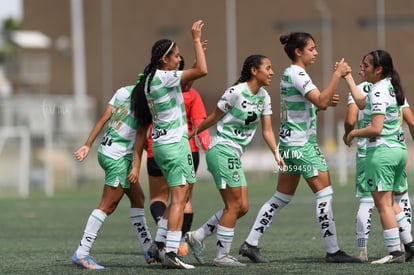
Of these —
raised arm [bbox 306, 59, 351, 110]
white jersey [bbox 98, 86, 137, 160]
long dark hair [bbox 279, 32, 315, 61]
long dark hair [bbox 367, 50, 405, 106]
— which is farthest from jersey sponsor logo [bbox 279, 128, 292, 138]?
white jersey [bbox 98, 86, 137, 160]

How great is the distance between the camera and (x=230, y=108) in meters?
10.9

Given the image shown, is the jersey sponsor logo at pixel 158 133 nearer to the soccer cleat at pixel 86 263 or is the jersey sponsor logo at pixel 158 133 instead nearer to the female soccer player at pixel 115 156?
the female soccer player at pixel 115 156

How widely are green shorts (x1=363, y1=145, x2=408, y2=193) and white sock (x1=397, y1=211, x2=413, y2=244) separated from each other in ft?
1.98

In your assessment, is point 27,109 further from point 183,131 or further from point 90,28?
point 90,28

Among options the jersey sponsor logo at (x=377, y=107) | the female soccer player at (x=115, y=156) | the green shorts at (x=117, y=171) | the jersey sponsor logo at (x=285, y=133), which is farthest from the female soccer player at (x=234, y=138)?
the jersey sponsor logo at (x=377, y=107)

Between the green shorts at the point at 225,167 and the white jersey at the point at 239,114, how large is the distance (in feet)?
0.23

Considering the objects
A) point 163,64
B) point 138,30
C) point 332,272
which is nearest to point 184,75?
point 163,64

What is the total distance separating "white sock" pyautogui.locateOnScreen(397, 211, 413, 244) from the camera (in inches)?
436

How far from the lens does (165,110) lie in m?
10.4

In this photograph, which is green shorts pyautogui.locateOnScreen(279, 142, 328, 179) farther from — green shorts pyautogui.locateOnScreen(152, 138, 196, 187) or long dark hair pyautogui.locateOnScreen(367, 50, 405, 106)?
green shorts pyautogui.locateOnScreen(152, 138, 196, 187)

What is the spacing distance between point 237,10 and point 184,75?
58.3m

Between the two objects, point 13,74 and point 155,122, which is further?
point 13,74

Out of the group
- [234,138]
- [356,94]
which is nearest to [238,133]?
[234,138]

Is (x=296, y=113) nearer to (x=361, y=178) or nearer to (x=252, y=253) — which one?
(x=361, y=178)
